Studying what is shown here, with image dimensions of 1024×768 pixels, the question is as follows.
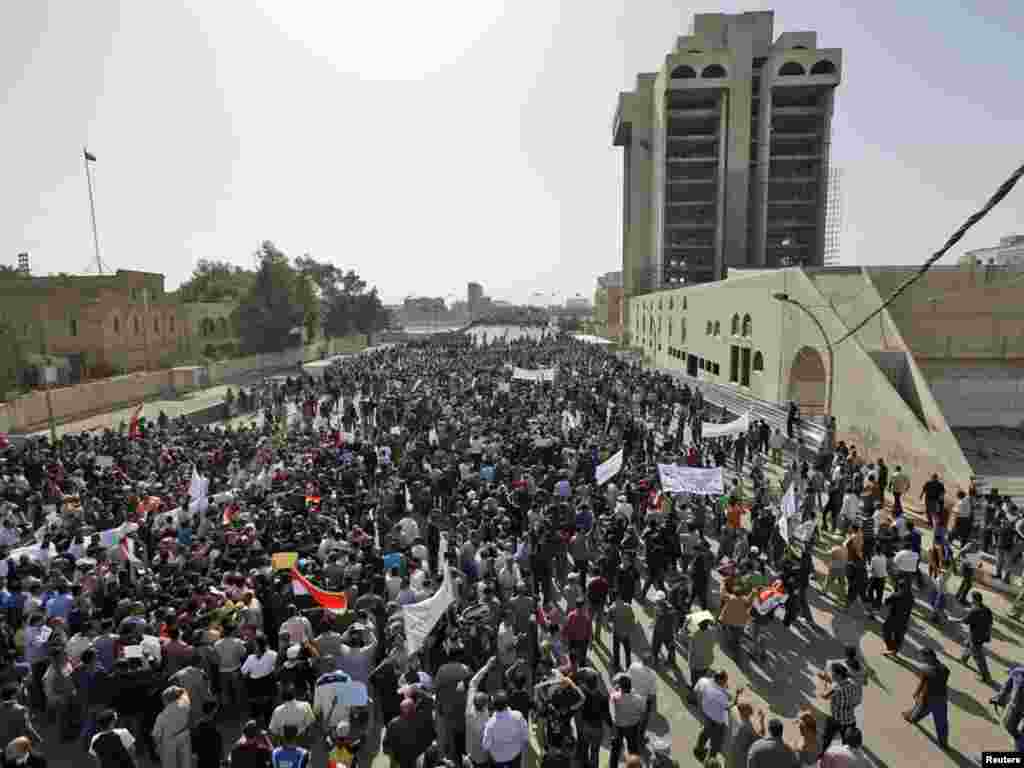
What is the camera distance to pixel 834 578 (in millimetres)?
9797

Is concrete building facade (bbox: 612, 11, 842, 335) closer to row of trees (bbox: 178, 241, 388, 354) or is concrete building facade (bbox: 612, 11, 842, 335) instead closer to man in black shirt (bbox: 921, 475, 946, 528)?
row of trees (bbox: 178, 241, 388, 354)

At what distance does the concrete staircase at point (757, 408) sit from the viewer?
19556 millimetres

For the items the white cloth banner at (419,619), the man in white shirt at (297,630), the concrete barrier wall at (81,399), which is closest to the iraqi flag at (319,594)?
the man in white shirt at (297,630)

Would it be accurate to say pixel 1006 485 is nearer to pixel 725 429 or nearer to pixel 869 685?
pixel 725 429

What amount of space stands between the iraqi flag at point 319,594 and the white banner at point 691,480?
6085 mm

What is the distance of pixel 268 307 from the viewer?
52188 mm

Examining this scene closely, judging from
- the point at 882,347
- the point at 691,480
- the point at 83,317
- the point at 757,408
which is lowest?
the point at 757,408

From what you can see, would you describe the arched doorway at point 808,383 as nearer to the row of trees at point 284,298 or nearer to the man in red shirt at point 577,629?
the man in red shirt at point 577,629

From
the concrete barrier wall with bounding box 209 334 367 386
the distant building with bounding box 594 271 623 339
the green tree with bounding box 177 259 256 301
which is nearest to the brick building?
the concrete barrier wall with bounding box 209 334 367 386

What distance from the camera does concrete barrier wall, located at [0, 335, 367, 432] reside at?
2511 cm

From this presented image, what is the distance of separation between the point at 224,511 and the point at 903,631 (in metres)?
10.9

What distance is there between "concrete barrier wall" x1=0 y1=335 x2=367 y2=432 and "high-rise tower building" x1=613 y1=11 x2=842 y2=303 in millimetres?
41017

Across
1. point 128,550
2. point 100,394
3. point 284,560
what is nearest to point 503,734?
point 284,560

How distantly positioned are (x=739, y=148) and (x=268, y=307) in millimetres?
45748
